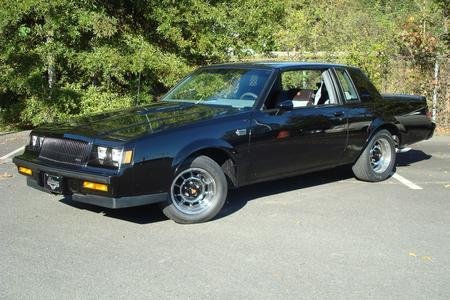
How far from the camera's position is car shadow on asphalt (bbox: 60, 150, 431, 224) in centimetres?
606

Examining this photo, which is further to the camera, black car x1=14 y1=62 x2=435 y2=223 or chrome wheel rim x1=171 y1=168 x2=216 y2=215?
chrome wheel rim x1=171 y1=168 x2=216 y2=215

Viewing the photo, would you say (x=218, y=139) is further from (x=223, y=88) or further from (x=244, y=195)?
(x=244, y=195)

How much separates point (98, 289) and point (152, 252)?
846mm

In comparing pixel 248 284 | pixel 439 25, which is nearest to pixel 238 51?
pixel 439 25

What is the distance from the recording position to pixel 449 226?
5.83m

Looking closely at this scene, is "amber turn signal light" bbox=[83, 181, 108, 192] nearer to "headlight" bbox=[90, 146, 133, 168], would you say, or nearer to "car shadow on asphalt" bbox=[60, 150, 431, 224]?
"headlight" bbox=[90, 146, 133, 168]

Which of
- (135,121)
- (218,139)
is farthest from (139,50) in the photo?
(218,139)

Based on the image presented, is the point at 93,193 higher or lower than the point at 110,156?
lower

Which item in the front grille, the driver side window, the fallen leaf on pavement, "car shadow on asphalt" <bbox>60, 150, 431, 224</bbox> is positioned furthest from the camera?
the fallen leaf on pavement

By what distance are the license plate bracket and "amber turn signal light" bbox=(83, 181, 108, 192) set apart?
0.29m

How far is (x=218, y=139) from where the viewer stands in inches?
228

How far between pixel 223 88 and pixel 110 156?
190cm

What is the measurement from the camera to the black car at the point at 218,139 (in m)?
5.30

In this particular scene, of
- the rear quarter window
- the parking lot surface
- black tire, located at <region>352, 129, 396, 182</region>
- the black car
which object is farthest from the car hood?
black tire, located at <region>352, 129, 396, 182</region>
